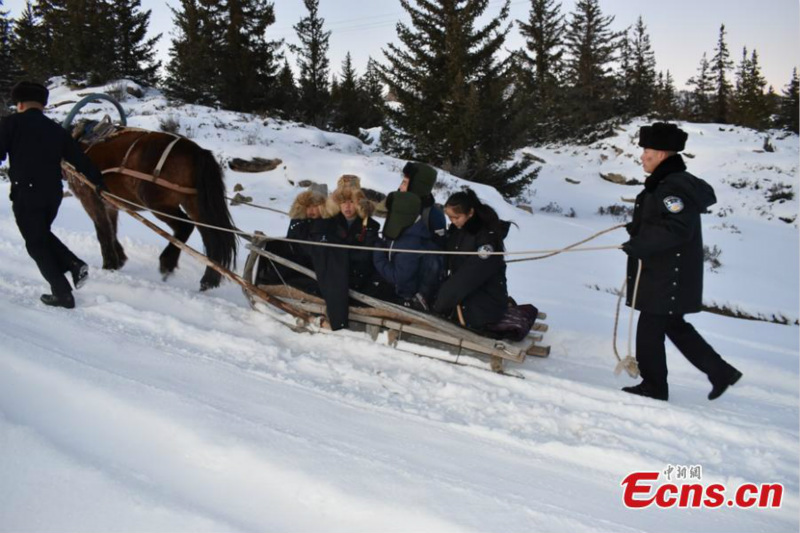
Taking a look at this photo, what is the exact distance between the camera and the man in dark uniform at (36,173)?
4438mm

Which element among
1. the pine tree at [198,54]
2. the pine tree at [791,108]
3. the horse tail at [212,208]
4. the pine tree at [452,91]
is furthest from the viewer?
the pine tree at [791,108]

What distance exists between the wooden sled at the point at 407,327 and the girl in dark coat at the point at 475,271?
150 millimetres

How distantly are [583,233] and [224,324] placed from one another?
8872 mm

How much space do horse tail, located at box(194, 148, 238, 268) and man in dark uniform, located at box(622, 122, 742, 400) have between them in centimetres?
362

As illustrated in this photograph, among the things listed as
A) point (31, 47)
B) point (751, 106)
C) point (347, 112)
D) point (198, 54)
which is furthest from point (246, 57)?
→ point (751, 106)

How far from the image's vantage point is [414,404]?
3.38m

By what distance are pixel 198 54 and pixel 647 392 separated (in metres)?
19.0

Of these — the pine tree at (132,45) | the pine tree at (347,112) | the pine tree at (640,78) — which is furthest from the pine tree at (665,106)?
the pine tree at (132,45)

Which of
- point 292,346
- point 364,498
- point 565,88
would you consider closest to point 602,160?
point 565,88

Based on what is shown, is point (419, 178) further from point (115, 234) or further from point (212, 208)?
point (115, 234)

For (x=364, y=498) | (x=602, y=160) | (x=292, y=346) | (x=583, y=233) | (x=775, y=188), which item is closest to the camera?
(x=364, y=498)

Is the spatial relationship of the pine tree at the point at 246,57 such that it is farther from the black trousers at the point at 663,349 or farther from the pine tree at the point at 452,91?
the black trousers at the point at 663,349

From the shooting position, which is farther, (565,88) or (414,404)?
(565,88)

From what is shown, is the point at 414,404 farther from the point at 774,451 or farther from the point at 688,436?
the point at 774,451
